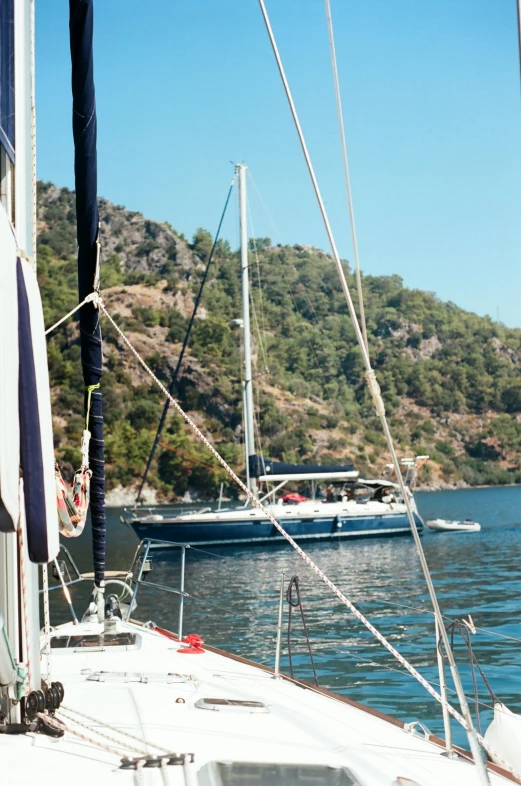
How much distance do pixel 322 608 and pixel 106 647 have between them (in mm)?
9106

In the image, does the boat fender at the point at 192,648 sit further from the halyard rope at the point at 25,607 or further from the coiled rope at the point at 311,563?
the halyard rope at the point at 25,607

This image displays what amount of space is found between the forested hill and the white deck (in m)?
44.7

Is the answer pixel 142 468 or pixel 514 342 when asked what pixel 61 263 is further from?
pixel 514 342

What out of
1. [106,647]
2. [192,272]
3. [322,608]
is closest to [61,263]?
[192,272]

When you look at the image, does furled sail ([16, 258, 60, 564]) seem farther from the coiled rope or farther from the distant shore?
the distant shore

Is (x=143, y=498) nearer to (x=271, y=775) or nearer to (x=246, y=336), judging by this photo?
(x=246, y=336)

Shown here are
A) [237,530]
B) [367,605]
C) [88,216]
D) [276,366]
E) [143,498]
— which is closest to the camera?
[88,216]

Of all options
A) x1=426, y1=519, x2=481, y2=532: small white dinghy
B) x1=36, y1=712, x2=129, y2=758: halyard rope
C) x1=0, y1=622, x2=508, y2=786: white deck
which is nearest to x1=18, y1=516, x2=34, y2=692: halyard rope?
x1=36, y1=712, x2=129, y2=758: halyard rope

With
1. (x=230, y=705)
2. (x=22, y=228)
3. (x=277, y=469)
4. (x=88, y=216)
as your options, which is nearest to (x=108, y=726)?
(x=230, y=705)

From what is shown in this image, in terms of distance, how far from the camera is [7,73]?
3217mm

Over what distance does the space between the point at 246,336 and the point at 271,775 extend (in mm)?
25574

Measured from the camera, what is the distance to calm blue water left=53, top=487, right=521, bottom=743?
825cm

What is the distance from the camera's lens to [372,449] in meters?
74.9

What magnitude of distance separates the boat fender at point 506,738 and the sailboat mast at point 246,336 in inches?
841
